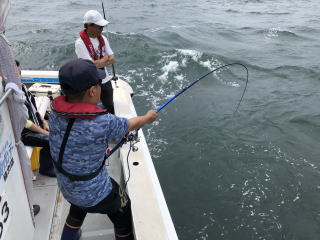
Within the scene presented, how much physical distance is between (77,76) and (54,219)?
187cm

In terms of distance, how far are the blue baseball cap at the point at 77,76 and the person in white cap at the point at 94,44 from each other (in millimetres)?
1810

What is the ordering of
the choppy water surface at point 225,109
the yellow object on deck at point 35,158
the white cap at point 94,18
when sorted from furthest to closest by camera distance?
the choppy water surface at point 225,109 < the yellow object on deck at point 35,158 < the white cap at point 94,18

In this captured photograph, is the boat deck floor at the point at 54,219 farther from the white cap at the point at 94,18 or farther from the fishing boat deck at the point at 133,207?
the white cap at the point at 94,18

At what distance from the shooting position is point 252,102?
23.4 ft

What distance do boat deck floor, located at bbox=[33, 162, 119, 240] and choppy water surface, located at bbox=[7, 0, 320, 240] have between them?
148cm

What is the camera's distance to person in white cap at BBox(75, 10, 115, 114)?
3.41 m

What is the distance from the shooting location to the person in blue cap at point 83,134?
1.73 m

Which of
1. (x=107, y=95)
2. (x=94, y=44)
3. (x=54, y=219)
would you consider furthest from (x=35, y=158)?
(x=94, y=44)

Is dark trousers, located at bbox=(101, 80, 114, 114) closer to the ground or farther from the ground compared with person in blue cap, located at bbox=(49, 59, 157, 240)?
closer to the ground

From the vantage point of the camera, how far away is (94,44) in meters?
3.69

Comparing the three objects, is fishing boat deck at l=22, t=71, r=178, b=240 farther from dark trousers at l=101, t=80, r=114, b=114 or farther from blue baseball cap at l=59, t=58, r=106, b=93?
blue baseball cap at l=59, t=58, r=106, b=93

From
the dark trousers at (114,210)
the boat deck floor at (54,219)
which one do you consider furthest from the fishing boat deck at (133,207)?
the dark trousers at (114,210)

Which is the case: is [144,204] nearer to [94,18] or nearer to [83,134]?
[83,134]

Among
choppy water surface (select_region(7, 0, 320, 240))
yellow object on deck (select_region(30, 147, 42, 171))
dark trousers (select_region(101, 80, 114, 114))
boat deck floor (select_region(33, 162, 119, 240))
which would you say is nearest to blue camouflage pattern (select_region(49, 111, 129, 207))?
boat deck floor (select_region(33, 162, 119, 240))
